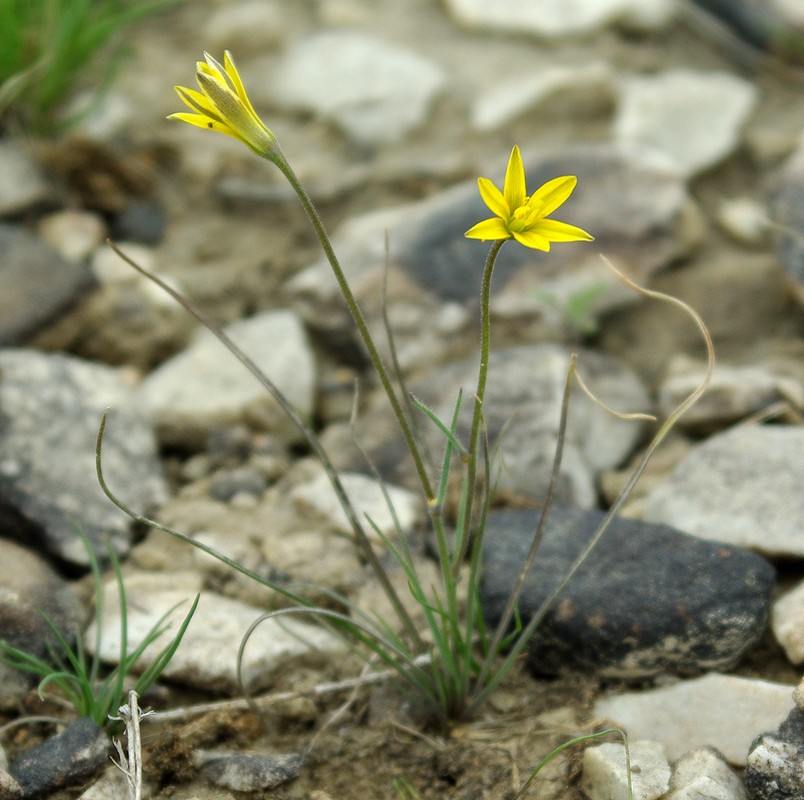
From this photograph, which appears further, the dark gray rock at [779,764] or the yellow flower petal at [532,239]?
the dark gray rock at [779,764]

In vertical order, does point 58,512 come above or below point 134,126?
below

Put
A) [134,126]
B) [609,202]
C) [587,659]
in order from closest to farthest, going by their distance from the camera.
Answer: [587,659] < [609,202] < [134,126]

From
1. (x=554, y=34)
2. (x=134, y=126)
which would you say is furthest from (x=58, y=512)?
(x=554, y=34)

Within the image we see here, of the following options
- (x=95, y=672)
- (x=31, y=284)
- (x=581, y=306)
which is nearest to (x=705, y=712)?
(x=95, y=672)

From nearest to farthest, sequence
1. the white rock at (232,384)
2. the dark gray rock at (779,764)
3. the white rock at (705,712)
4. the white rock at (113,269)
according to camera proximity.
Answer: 1. the dark gray rock at (779,764)
2. the white rock at (705,712)
3. the white rock at (232,384)
4. the white rock at (113,269)

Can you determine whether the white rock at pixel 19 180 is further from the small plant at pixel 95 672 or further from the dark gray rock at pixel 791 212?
the dark gray rock at pixel 791 212

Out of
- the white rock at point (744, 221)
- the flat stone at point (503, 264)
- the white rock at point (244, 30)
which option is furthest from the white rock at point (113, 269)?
the white rock at point (744, 221)

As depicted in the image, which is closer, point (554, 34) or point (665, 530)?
point (665, 530)

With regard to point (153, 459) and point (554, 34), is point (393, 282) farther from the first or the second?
point (554, 34)
